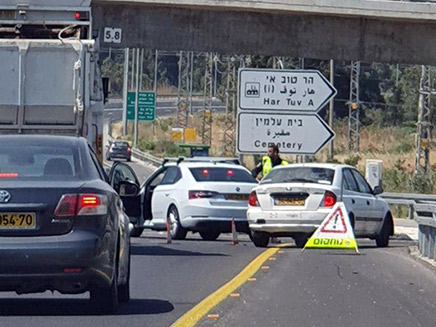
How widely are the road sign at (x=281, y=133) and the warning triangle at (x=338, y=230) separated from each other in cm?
1034

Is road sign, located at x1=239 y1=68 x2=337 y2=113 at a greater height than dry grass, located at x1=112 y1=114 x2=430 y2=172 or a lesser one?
greater

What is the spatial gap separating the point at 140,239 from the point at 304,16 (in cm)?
1262

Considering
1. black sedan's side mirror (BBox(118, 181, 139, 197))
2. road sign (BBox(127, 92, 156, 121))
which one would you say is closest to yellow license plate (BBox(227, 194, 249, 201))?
black sedan's side mirror (BBox(118, 181, 139, 197))

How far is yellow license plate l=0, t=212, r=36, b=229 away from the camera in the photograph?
10719 mm

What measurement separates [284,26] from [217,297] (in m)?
23.1

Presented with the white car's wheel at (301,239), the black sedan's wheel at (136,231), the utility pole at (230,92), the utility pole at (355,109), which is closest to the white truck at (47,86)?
the white car's wheel at (301,239)

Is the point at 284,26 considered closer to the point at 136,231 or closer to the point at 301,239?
the point at 136,231

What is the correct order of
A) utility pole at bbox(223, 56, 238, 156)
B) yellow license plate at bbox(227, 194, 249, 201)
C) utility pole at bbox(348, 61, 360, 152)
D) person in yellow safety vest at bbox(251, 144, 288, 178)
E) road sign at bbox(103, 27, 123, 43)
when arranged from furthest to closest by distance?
utility pole at bbox(223, 56, 238, 156), utility pole at bbox(348, 61, 360, 152), road sign at bbox(103, 27, 123, 43), person in yellow safety vest at bbox(251, 144, 288, 178), yellow license plate at bbox(227, 194, 249, 201)

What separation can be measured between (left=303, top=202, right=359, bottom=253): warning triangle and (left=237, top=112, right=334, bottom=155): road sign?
10339 mm

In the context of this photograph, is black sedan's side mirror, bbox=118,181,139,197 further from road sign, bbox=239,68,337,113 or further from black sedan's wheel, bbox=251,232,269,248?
road sign, bbox=239,68,337,113

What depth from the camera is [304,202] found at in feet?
69.5

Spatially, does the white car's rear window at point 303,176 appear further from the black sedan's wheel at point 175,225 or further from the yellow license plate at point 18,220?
the yellow license plate at point 18,220

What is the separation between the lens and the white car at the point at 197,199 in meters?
23.7

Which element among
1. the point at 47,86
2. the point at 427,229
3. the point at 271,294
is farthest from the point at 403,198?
the point at 271,294
